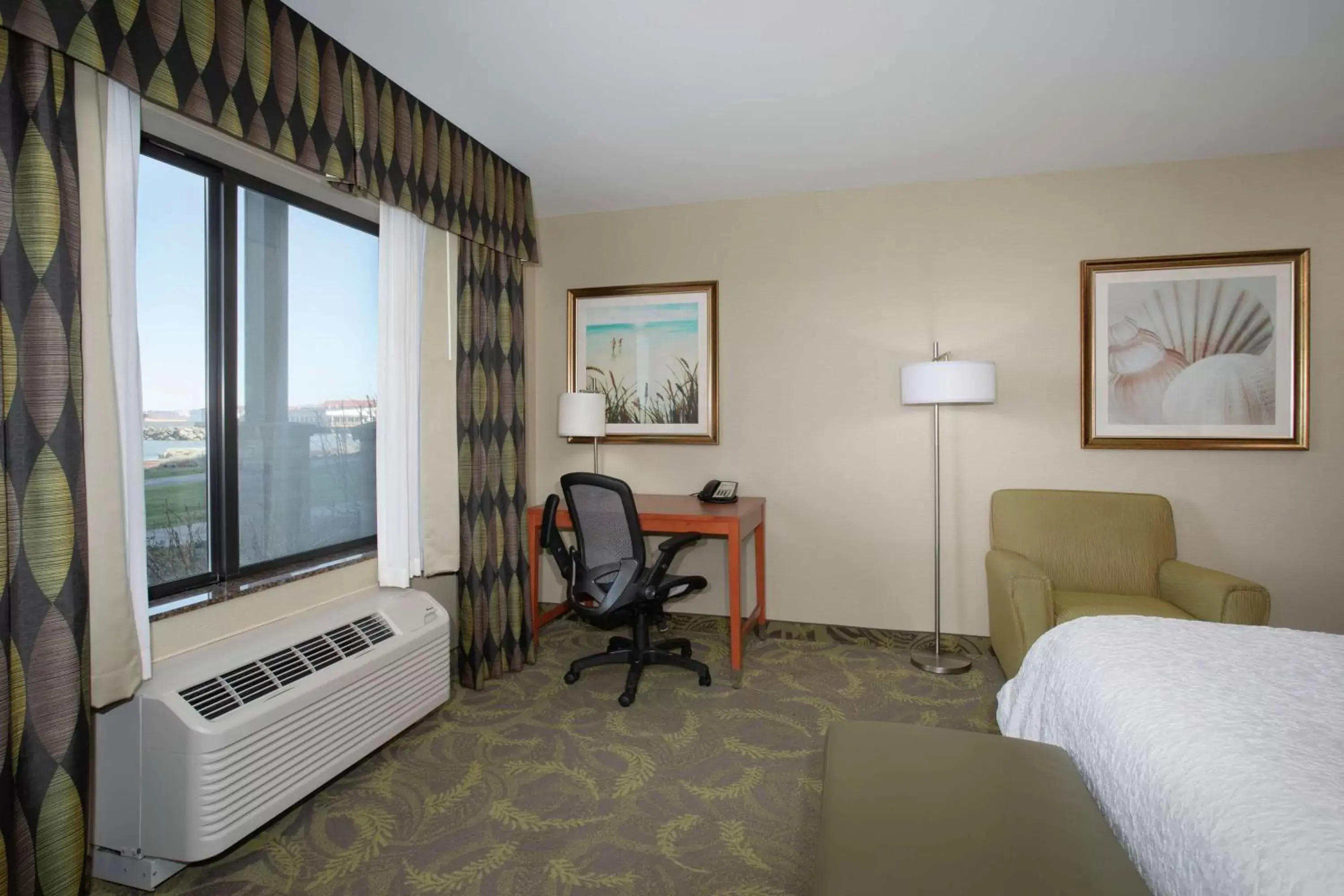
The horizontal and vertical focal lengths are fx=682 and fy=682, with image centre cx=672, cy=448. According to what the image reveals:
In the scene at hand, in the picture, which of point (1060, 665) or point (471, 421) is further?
point (471, 421)

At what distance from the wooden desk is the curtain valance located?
1.54m

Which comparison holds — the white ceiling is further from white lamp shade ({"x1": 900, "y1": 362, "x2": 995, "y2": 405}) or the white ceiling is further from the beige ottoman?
the beige ottoman

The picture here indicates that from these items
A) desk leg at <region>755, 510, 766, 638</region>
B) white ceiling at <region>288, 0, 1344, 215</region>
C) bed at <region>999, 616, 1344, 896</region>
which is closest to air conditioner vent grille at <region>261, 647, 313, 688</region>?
white ceiling at <region>288, 0, 1344, 215</region>

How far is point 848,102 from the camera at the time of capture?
276 cm

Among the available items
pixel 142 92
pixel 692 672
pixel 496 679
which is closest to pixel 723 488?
pixel 692 672

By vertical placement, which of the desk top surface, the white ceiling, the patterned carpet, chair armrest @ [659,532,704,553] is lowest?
the patterned carpet

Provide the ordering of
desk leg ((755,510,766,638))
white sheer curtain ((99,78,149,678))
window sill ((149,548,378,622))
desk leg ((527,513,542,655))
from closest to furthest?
white sheer curtain ((99,78,149,678)) < window sill ((149,548,378,622)) < desk leg ((527,513,542,655)) < desk leg ((755,510,766,638))

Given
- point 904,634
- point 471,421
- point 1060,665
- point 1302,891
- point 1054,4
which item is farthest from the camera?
point 904,634

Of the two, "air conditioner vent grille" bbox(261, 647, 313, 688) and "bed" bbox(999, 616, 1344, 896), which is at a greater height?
"bed" bbox(999, 616, 1344, 896)

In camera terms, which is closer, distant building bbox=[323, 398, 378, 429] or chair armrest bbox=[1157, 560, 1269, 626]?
chair armrest bbox=[1157, 560, 1269, 626]

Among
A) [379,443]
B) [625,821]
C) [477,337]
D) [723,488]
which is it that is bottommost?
[625,821]

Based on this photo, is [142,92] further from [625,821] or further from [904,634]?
[904,634]

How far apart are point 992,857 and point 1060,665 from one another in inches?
34.6

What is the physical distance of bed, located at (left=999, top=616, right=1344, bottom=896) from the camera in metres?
1.03
